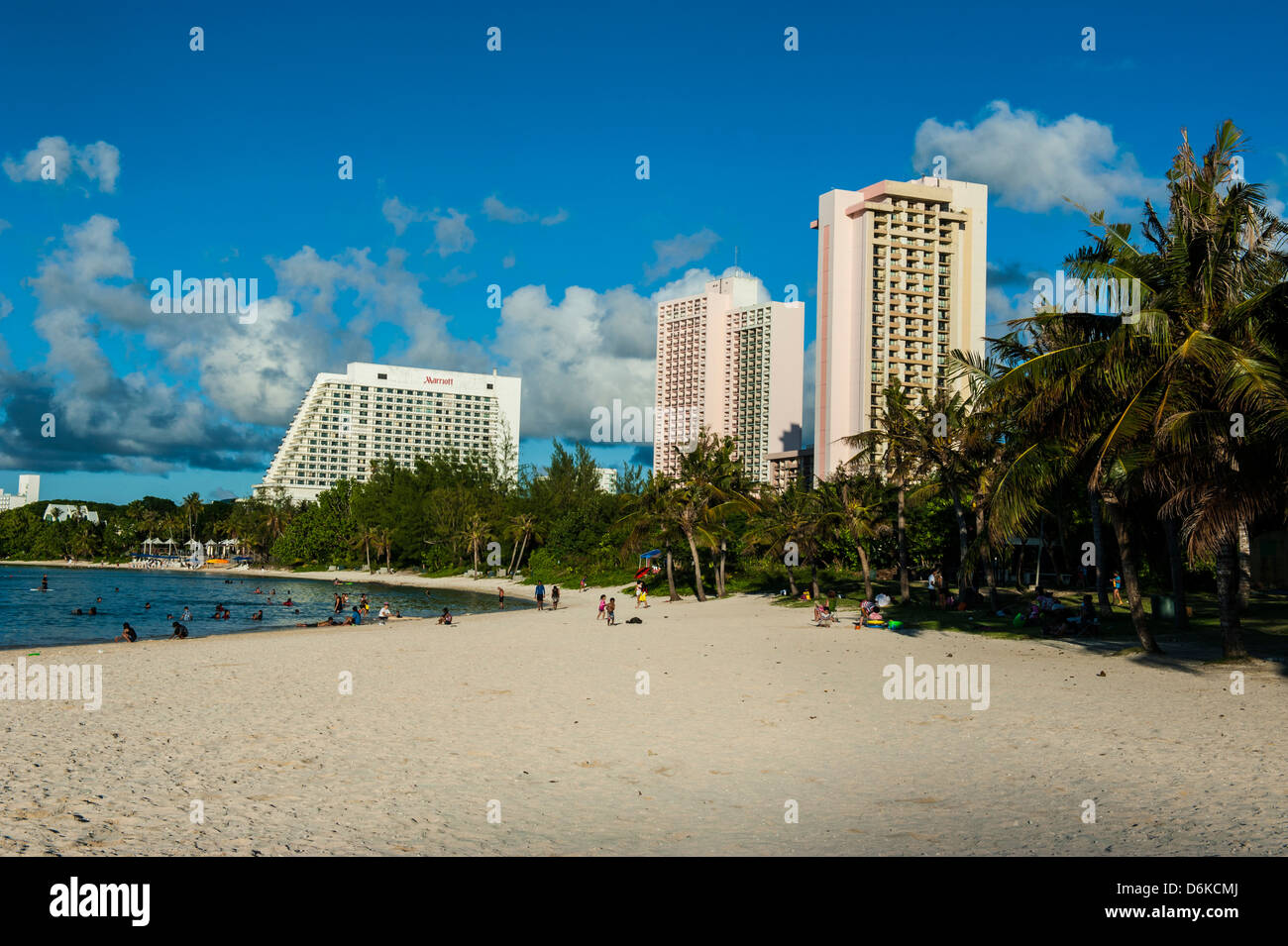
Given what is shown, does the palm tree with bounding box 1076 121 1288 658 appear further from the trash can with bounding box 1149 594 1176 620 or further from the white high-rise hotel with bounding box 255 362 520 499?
the white high-rise hotel with bounding box 255 362 520 499

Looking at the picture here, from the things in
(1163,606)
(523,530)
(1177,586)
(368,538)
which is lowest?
(368,538)

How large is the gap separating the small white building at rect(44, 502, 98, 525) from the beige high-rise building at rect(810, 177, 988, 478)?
12756 centimetres

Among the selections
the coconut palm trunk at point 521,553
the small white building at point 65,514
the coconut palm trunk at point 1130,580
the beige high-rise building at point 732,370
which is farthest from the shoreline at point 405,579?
the beige high-rise building at point 732,370

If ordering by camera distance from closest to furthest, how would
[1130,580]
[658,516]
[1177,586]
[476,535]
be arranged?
[1130,580] < [1177,586] < [658,516] < [476,535]

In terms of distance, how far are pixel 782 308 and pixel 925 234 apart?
51125 millimetres

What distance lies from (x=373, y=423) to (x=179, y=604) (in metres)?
136

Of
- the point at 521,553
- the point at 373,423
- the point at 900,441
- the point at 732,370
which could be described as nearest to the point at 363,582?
the point at 521,553

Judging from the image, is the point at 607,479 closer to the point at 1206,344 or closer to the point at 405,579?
the point at 405,579

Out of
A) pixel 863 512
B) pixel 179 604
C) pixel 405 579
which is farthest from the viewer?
pixel 405 579

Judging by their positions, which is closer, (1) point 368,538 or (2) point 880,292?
(1) point 368,538

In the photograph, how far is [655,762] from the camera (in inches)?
416

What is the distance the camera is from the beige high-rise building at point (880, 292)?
97.4 meters

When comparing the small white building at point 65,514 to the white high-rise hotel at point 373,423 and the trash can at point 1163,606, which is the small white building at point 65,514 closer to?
the white high-rise hotel at point 373,423
